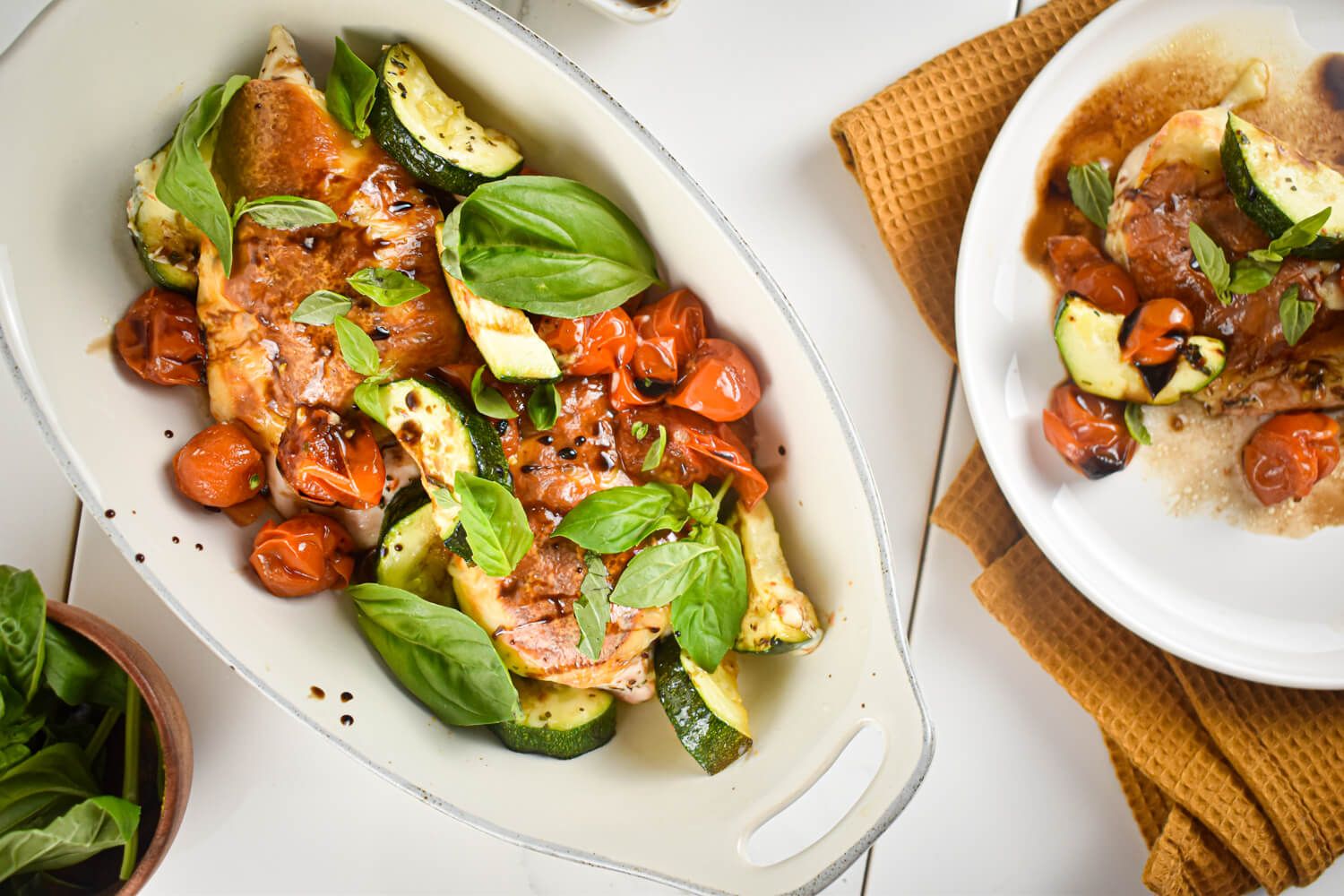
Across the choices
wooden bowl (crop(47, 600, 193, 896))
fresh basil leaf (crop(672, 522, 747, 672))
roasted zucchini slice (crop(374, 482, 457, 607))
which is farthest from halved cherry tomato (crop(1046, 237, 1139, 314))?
wooden bowl (crop(47, 600, 193, 896))

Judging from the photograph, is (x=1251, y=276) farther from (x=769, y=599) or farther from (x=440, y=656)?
(x=440, y=656)

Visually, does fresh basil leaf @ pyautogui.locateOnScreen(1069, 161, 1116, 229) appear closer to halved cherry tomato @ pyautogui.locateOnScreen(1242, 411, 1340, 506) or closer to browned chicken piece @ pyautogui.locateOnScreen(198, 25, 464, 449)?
halved cherry tomato @ pyautogui.locateOnScreen(1242, 411, 1340, 506)

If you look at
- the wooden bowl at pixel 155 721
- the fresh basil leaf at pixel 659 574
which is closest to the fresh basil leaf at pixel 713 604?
→ the fresh basil leaf at pixel 659 574

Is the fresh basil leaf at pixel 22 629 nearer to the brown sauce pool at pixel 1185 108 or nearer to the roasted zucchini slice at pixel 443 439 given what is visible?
the roasted zucchini slice at pixel 443 439

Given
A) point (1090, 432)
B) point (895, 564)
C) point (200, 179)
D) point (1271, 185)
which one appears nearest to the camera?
point (200, 179)

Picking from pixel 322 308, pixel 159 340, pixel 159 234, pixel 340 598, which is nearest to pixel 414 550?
pixel 340 598

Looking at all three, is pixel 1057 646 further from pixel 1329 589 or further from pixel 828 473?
pixel 828 473

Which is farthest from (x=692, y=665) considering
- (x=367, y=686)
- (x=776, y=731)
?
(x=367, y=686)
